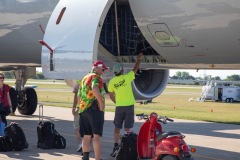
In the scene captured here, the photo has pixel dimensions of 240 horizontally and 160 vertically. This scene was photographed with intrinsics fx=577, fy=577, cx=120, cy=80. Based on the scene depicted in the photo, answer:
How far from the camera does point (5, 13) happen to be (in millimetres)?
15406

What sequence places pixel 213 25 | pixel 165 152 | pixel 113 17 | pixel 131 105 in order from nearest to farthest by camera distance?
1. pixel 165 152
2. pixel 213 25
3. pixel 131 105
4. pixel 113 17

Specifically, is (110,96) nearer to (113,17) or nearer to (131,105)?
(131,105)

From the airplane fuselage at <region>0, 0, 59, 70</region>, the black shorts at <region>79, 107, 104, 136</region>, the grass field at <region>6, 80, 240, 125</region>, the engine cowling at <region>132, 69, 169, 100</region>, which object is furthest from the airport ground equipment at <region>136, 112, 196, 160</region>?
the airplane fuselage at <region>0, 0, 59, 70</region>

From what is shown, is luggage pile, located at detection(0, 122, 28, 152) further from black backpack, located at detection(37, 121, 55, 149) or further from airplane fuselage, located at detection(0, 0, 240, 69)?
airplane fuselage, located at detection(0, 0, 240, 69)

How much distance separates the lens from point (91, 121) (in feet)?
31.4

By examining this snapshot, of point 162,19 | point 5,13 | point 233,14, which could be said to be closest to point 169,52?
point 162,19

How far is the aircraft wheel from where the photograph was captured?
21734 millimetres

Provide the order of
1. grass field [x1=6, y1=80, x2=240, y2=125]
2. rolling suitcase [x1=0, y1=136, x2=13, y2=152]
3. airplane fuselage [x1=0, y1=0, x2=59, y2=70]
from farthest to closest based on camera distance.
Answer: grass field [x1=6, y1=80, x2=240, y2=125]
airplane fuselage [x1=0, y1=0, x2=59, y2=70]
rolling suitcase [x1=0, y1=136, x2=13, y2=152]

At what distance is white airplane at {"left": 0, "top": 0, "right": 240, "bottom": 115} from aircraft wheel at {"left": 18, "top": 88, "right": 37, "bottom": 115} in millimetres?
9152

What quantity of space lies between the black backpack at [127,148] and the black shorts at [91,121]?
641 millimetres

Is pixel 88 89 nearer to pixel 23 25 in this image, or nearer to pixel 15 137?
pixel 15 137

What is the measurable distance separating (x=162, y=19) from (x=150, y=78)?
11.3ft

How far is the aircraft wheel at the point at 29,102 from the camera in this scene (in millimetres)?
21734

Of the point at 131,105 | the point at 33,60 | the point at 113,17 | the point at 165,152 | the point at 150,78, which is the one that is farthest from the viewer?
the point at 33,60
